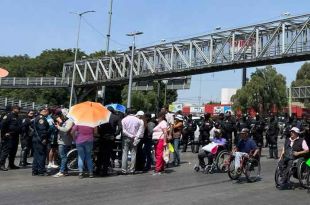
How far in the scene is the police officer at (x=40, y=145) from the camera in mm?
13961

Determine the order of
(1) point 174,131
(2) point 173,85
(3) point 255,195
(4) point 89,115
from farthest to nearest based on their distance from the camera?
(2) point 173,85 < (1) point 174,131 < (4) point 89,115 < (3) point 255,195

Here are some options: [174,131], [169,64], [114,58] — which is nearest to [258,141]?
[174,131]

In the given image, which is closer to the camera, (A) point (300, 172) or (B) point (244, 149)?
(A) point (300, 172)

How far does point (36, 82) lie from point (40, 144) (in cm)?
7075

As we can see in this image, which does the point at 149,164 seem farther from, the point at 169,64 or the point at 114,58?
the point at 114,58

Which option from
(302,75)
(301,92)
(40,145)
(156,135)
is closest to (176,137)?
(156,135)

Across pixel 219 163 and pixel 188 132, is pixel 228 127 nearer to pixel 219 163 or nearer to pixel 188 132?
pixel 188 132

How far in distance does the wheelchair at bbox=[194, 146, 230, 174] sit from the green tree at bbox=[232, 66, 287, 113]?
169 feet

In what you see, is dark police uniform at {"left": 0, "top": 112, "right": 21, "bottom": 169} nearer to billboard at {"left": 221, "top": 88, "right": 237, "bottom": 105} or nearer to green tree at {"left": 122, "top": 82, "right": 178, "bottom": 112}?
green tree at {"left": 122, "top": 82, "right": 178, "bottom": 112}

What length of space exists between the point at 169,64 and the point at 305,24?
2079 cm

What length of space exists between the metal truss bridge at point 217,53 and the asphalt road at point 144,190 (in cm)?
2987

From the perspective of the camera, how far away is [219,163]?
15.4 m

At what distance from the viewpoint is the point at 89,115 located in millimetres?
13586

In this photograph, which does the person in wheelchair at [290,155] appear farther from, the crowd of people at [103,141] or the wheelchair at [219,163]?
the wheelchair at [219,163]
